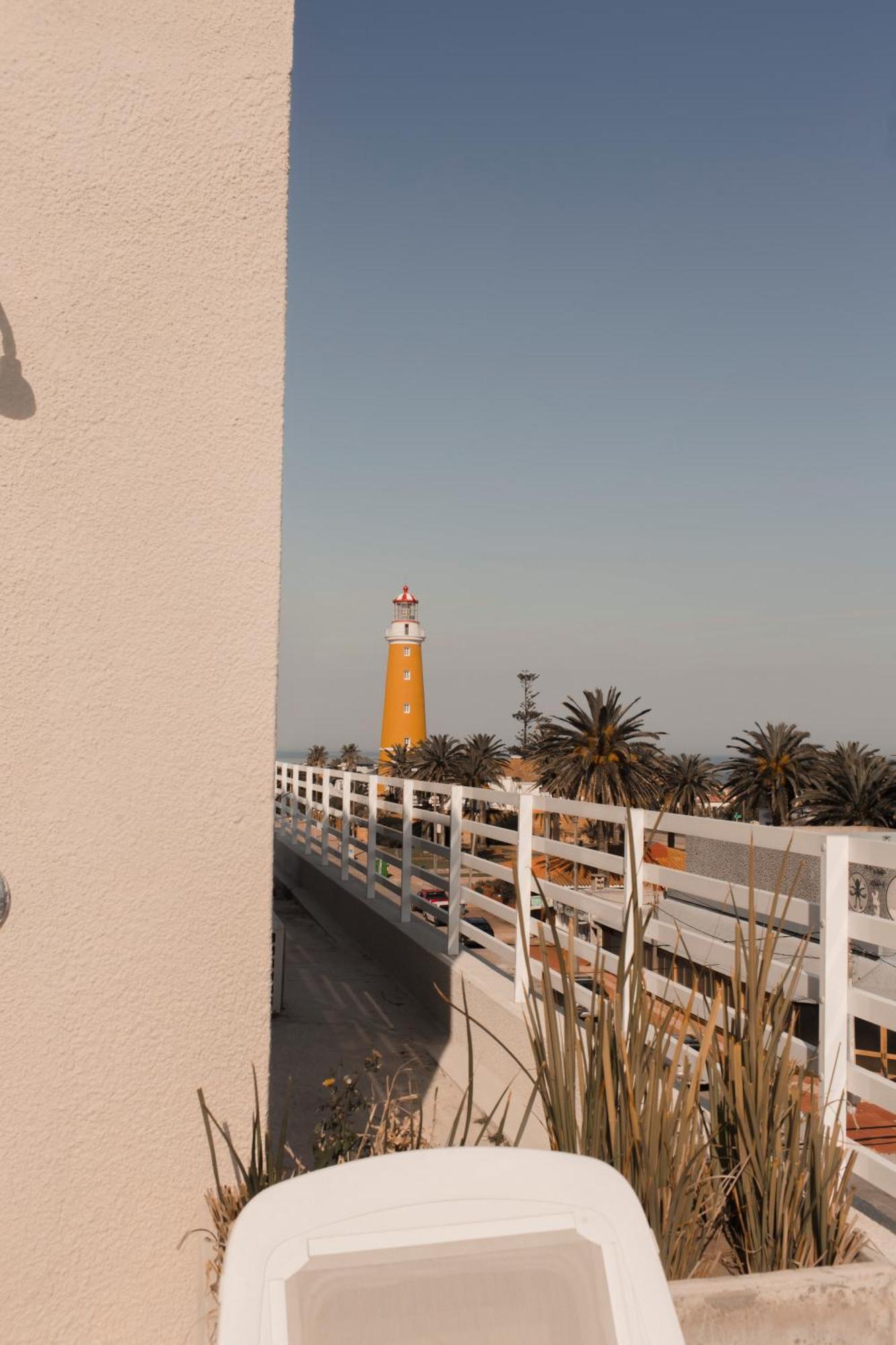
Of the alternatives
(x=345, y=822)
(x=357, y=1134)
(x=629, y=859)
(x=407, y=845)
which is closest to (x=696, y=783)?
(x=345, y=822)

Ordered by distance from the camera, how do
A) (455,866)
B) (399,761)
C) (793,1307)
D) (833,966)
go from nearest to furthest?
(793,1307) → (833,966) → (455,866) → (399,761)

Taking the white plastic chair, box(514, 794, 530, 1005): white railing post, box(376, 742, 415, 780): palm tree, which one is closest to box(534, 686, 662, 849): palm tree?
box(376, 742, 415, 780): palm tree

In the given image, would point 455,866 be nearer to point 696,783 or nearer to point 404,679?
point 696,783

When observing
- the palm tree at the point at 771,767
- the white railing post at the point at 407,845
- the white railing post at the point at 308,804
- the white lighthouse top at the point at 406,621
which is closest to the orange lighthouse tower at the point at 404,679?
the white lighthouse top at the point at 406,621

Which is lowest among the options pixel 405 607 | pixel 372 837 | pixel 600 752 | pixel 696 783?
pixel 696 783

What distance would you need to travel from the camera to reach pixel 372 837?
7.74 metres

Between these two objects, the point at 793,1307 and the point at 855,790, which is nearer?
the point at 793,1307

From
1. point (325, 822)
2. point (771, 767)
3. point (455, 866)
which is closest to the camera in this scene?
point (455, 866)

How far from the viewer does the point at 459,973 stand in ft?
16.8

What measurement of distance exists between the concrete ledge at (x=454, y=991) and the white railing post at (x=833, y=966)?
785 millimetres

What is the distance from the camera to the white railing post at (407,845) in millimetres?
6570

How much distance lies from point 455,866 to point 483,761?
4390 cm

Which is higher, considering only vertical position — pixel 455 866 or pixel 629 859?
pixel 629 859

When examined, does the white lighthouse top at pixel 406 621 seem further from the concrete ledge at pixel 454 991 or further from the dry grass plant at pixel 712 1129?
the dry grass plant at pixel 712 1129
